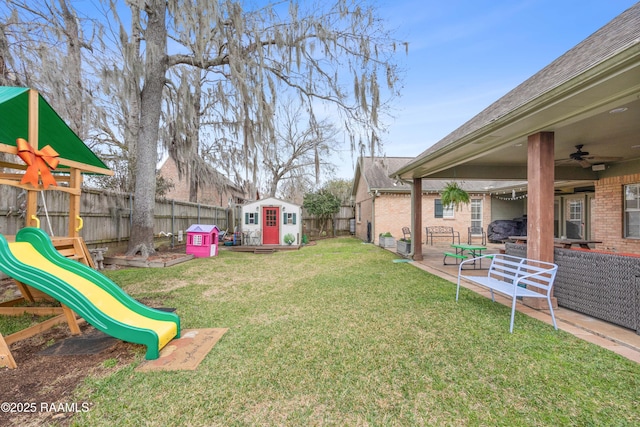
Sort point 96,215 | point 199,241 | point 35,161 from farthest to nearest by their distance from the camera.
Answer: point 199,241 → point 96,215 → point 35,161

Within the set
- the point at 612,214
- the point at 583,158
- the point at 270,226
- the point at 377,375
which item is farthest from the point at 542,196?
the point at 270,226

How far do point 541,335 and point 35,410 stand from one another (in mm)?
4644

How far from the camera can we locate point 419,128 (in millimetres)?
12812

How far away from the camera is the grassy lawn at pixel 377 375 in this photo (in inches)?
77.0

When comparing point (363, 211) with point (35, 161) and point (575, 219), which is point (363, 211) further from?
point (35, 161)

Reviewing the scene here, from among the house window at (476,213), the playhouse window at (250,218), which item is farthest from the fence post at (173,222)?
the house window at (476,213)

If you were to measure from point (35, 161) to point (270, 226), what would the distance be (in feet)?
32.9

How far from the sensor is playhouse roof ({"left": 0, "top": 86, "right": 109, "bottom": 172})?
342 centimetres

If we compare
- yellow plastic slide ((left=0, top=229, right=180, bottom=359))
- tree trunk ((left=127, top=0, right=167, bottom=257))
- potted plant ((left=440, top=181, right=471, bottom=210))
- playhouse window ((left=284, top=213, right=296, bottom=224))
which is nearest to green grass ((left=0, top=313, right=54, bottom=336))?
yellow plastic slide ((left=0, top=229, right=180, bottom=359))

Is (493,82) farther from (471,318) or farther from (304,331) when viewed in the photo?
(304,331)

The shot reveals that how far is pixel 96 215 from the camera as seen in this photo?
7645 mm

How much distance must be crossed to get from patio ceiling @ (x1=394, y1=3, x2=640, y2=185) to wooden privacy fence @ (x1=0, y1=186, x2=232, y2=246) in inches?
266

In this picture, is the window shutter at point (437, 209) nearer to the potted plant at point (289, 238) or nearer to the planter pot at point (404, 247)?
the planter pot at point (404, 247)

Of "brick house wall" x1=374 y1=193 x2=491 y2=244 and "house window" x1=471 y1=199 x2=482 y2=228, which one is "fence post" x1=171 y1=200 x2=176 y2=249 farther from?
"house window" x1=471 y1=199 x2=482 y2=228
